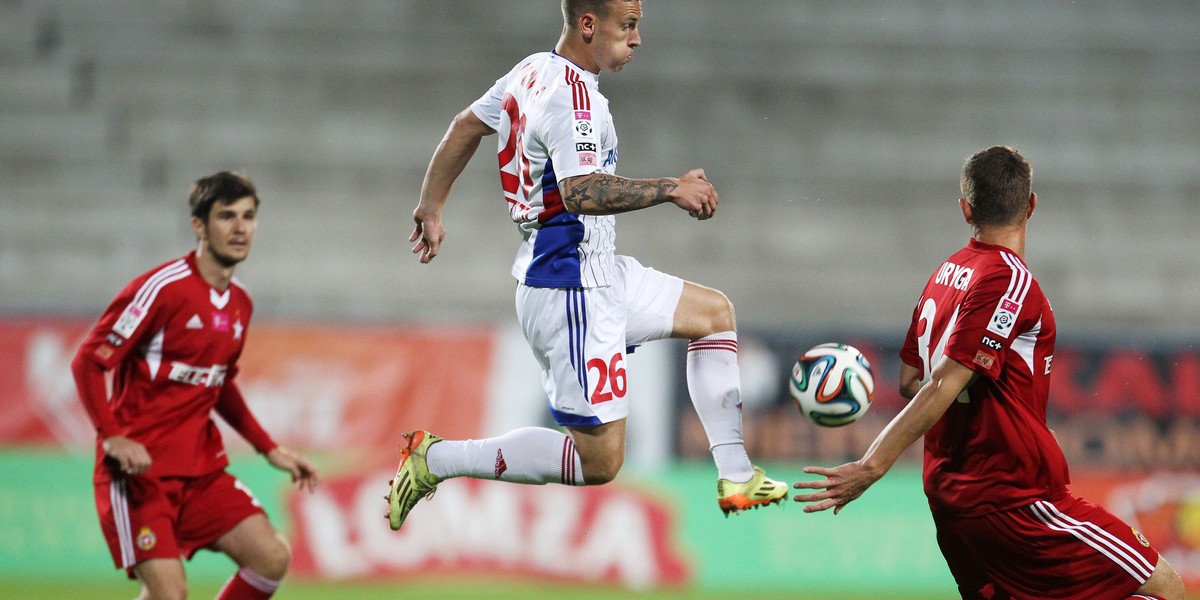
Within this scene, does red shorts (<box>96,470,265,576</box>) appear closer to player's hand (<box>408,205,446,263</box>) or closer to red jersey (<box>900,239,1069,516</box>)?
player's hand (<box>408,205,446,263</box>)

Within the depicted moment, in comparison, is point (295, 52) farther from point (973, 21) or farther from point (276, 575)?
point (276, 575)

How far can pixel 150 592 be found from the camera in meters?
5.24

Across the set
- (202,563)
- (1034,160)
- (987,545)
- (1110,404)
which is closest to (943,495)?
(987,545)

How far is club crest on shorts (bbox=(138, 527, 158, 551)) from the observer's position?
17.1 feet

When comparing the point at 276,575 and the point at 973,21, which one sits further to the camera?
the point at 973,21

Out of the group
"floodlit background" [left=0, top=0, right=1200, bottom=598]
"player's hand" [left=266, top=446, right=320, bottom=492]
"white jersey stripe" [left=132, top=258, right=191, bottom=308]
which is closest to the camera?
"white jersey stripe" [left=132, top=258, right=191, bottom=308]

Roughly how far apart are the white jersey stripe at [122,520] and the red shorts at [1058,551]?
3.24 m

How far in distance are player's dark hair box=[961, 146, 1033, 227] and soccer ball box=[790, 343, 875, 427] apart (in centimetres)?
69

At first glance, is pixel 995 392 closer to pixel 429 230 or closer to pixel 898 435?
pixel 898 435

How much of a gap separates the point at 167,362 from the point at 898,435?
3.09 meters

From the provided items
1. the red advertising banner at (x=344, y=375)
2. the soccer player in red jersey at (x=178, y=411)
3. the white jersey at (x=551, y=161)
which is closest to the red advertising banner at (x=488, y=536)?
the red advertising banner at (x=344, y=375)

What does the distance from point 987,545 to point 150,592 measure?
3.29 m

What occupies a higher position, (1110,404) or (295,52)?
(295,52)

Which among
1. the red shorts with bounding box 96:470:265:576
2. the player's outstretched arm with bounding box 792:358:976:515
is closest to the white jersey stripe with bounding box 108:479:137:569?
the red shorts with bounding box 96:470:265:576
